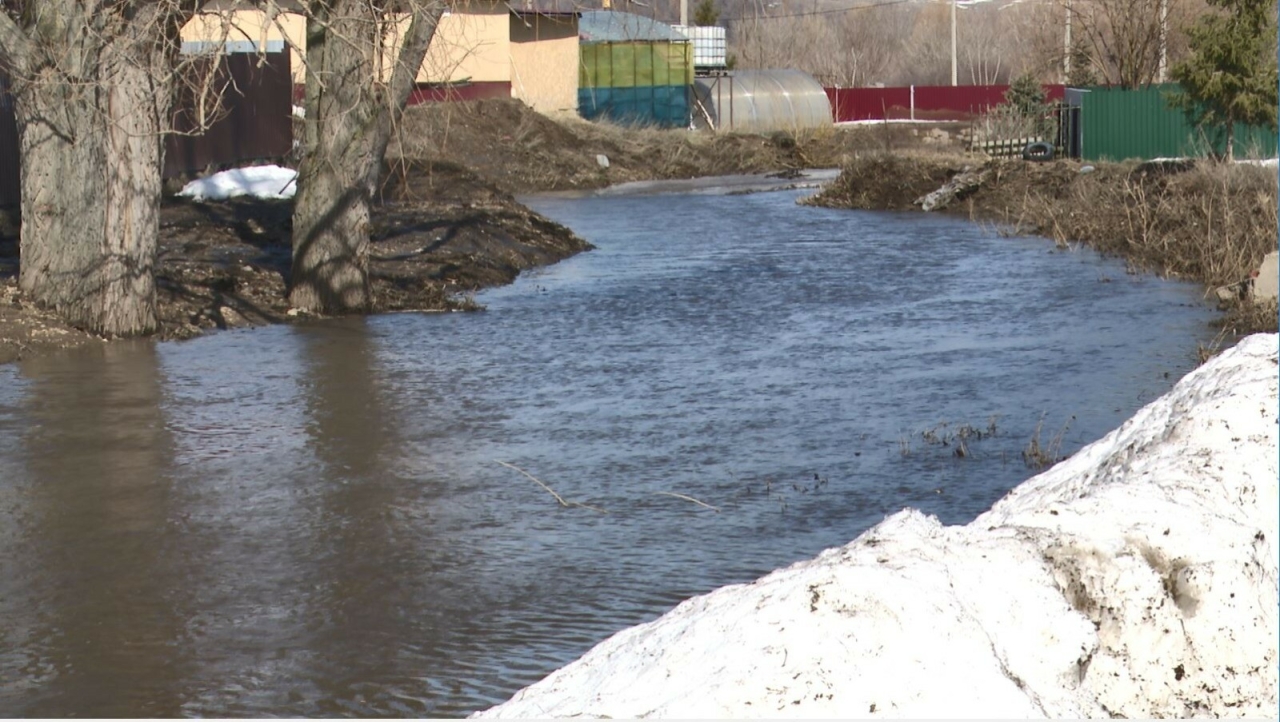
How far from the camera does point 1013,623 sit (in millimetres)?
3361

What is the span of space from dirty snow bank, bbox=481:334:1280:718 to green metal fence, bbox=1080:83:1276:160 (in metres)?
30.1

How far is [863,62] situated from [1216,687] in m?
108

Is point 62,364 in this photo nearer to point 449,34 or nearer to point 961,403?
point 961,403

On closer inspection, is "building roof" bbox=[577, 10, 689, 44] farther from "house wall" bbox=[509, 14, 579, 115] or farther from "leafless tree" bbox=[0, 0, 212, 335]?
"leafless tree" bbox=[0, 0, 212, 335]

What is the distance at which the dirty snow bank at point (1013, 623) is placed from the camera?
122 inches

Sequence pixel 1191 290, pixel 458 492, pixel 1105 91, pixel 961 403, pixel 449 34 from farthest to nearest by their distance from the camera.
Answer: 1. pixel 449 34
2. pixel 1105 91
3. pixel 1191 290
4. pixel 961 403
5. pixel 458 492

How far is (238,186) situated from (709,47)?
37.4 m

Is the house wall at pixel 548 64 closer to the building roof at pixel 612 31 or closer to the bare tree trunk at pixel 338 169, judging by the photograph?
the building roof at pixel 612 31

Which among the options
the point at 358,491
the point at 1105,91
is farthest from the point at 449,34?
the point at 358,491

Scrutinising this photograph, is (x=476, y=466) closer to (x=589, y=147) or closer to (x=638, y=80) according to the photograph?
(x=589, y=147)

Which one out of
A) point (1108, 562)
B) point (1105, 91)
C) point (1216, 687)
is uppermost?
point (1105, 91)

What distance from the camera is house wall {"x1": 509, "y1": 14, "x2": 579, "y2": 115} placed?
161 feet

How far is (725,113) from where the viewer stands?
179 feet

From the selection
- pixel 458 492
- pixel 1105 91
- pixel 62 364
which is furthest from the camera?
pixel 1105 91
